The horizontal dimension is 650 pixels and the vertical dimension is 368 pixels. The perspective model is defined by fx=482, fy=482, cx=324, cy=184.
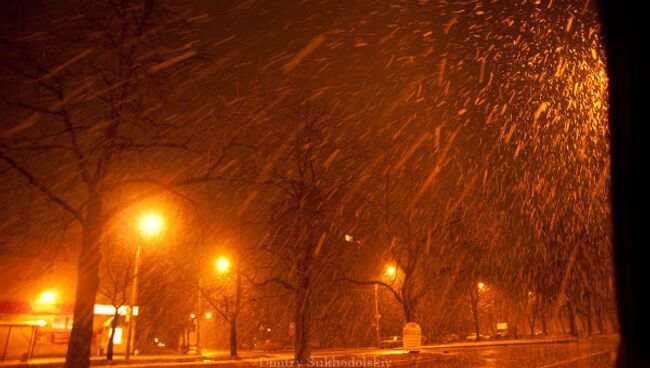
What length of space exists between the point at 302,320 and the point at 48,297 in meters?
20.9

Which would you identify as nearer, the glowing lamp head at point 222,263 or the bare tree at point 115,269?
the bare tree at point 115,269

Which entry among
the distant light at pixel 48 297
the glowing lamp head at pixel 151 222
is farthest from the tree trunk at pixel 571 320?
the distant light at pixel 48 297

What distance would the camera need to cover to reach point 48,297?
1187 inches

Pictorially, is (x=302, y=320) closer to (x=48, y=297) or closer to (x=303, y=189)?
(x=303, y=189)

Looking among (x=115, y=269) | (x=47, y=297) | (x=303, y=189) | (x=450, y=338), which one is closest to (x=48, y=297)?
(x=47, y=297)

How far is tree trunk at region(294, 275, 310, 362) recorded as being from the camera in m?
17.2

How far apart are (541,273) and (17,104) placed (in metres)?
47.6

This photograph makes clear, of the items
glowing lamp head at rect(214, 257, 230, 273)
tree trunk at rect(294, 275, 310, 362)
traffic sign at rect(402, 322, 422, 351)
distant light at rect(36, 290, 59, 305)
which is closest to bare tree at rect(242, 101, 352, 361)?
tree trunk at rect(294, 275, 310, 362)

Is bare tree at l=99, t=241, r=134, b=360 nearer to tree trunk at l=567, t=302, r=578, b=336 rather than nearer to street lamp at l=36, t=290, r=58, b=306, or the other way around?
street lamp at l=36, t=290, r=58, b=306

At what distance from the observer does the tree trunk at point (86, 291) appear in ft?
32.5

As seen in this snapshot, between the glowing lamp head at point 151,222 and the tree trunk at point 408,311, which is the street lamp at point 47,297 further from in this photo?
the tree trunk at point 408,311

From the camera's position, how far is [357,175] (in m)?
21.7

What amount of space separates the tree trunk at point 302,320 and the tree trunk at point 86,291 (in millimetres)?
8340

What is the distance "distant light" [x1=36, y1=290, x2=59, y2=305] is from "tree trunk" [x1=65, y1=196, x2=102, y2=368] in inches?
918
